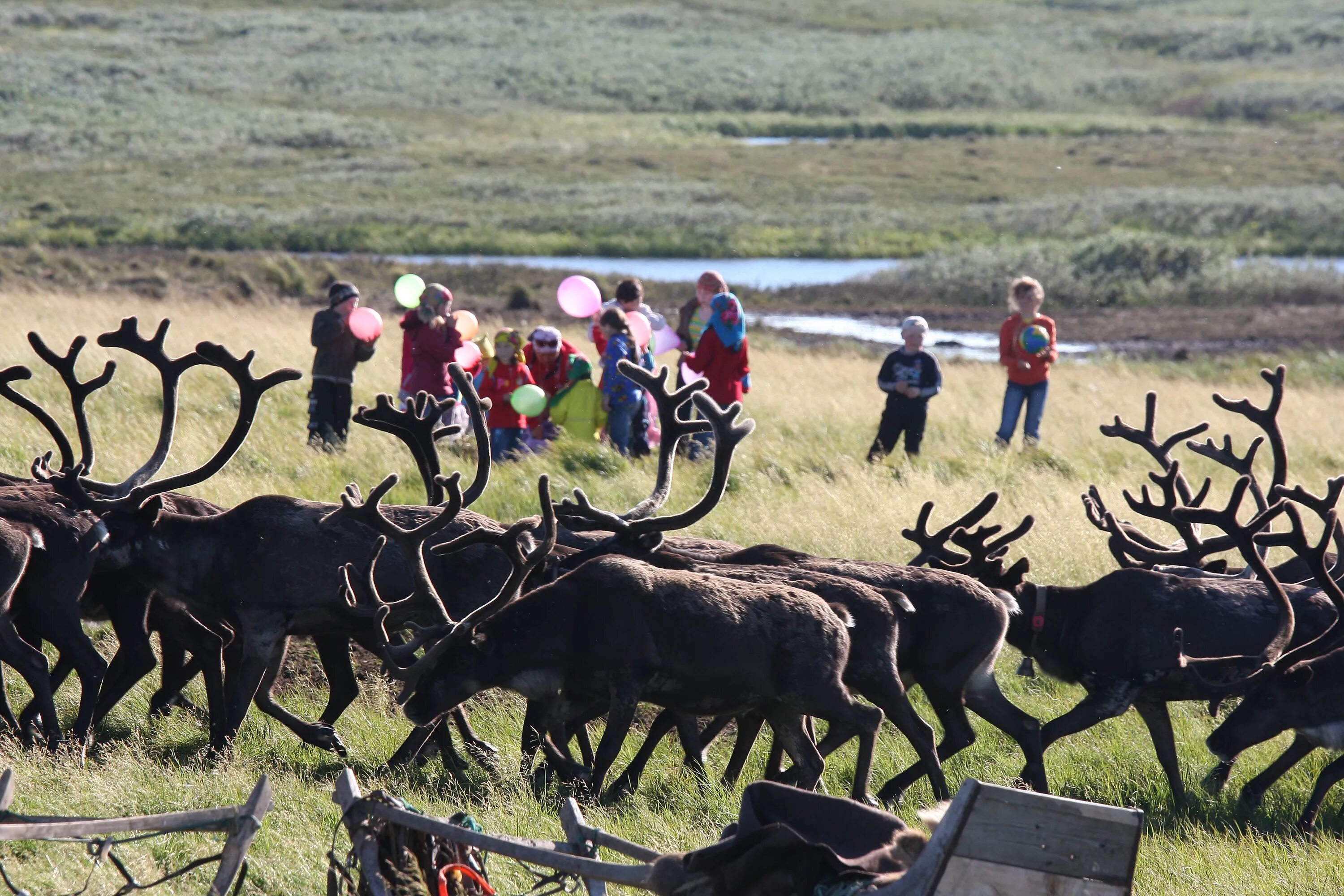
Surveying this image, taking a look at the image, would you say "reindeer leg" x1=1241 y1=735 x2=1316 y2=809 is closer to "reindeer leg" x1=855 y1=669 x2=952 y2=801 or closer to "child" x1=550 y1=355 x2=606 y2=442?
"reindeer leg" x1=855 y1=669 x2=952 y2=801

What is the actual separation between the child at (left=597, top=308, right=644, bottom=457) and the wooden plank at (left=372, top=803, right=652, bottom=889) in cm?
833

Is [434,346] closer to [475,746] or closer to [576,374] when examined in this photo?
[576,374]

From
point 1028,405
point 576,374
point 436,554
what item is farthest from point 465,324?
point 436,554

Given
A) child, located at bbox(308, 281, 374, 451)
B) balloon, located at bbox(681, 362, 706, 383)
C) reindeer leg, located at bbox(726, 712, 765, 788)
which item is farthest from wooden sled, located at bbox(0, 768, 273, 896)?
balloon, located at bbox(681, 362, 706, 383)

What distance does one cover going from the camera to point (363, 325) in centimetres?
1359

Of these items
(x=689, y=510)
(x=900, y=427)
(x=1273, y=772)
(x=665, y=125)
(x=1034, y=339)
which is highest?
(x=665, y=125)

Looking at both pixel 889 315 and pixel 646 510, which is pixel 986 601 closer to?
pixel 646 510

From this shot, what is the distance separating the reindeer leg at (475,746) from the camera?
7719mm

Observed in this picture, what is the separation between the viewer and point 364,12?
102 meters

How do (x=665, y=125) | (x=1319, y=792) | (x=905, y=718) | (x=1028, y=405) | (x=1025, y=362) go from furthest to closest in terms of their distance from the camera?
1. (x=665, y=125)
2. (x=1028, y=405)
3. (x=1025, y=362)
4. (x=1319, y=792)
5. (x=905, y=718)

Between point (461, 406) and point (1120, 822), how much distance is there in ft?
33.8

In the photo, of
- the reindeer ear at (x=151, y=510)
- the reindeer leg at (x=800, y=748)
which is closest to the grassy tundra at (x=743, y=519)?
the reindeer leg at (x=800, y=748)

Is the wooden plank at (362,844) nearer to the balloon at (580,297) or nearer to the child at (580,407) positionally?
the child at (580,407)

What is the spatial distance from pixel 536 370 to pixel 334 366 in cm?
180
